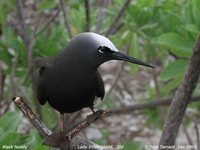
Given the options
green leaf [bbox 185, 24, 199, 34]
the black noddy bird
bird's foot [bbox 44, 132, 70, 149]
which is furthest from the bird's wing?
green leaf [bbox 185, 24, 199, 34]

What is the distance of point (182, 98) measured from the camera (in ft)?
5.23

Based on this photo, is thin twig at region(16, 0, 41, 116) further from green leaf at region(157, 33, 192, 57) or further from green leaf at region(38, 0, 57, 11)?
green leaf at region(157, 33, 192, 57)

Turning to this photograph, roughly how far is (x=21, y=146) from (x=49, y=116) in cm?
92

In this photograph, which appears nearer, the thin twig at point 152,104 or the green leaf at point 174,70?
the green leaf at point 174,70

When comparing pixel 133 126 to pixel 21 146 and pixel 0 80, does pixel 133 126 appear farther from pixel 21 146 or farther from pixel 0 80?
pixel 21 146

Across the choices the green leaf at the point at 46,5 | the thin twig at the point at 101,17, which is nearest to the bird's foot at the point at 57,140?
the thin twig at the point at 101,17

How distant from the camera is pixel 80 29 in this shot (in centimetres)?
251

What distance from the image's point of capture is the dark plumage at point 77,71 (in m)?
1.25

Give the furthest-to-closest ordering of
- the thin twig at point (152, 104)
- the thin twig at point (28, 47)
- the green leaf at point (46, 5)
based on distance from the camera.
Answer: the green leaf at point (46, 5) < the thin twig at point (152, 104) < the thin twig at point (28, 47)

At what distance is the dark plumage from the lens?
4.11 ft

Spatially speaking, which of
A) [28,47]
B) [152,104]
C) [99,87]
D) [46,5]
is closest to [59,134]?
[99,87]

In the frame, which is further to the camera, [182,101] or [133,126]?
[133,126]

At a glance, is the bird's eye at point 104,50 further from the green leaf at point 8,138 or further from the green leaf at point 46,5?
the green leaf at point 46,5

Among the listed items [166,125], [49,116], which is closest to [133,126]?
[49,116]
